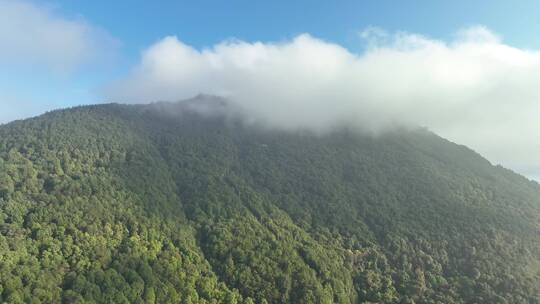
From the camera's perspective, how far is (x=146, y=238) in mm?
176125

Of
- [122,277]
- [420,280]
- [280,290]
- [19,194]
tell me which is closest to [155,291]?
[122,277]

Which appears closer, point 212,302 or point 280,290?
point 212,302

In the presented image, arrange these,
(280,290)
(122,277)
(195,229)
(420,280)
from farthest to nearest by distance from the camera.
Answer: (195,229) → (420,280) → (280,290) → (122,277)

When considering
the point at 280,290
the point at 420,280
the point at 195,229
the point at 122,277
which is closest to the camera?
the point at 122,277

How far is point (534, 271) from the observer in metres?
193

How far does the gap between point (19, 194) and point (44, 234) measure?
30098mm

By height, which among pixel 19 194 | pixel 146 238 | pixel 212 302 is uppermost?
pixel 19 194

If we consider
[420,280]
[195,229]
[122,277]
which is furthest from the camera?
[195,229]

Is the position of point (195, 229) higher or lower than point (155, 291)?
higher

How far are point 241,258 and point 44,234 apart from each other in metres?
63.9

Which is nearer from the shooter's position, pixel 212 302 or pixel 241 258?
pixel 212 302

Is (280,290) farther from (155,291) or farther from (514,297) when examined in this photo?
(514,297)

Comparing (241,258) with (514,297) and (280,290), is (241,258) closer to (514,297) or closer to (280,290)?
(280,290)

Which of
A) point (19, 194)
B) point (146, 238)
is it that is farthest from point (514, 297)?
point (19, 194)
